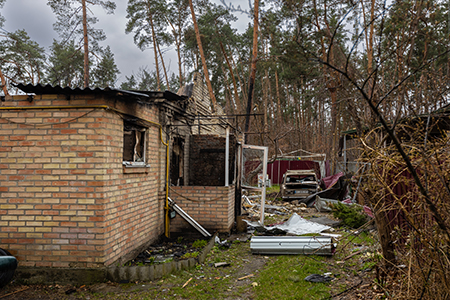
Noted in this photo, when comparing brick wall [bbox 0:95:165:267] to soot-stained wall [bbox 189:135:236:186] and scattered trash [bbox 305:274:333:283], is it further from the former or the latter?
soot-stained wall [bbox 189:135:236:186]

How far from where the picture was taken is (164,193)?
23.7 feet

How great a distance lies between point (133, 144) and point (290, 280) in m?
3.60

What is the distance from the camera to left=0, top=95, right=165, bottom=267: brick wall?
4.64 meters

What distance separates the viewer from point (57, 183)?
4.73 m

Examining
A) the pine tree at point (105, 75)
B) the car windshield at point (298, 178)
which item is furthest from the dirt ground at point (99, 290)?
the pine tree at point (105, 75)

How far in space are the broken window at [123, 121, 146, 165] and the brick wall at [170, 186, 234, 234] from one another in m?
1.70

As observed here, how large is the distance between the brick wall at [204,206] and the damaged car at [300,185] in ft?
22.1

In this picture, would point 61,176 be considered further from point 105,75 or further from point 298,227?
point 105,75

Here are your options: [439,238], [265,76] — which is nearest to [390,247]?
[439,238]

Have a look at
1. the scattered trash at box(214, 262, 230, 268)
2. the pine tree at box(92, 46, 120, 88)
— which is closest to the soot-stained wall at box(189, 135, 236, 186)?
the scattered trash at box(214, 262, 230, 268)

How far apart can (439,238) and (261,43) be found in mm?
22527

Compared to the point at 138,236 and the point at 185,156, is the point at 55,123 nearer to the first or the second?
the point at 138,236

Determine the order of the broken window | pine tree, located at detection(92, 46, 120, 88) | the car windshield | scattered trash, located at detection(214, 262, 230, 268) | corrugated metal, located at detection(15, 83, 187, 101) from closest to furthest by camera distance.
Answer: corrugated metal, located at detection(15, 83, 187, 101)
scattered trash, located at detection(214, 262, 230, 268)
the broken window
the car windshield
pine tree, located at detection(92, 46, 120, 88)

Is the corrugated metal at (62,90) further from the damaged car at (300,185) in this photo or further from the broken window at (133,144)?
the damaged car at (300,185)
